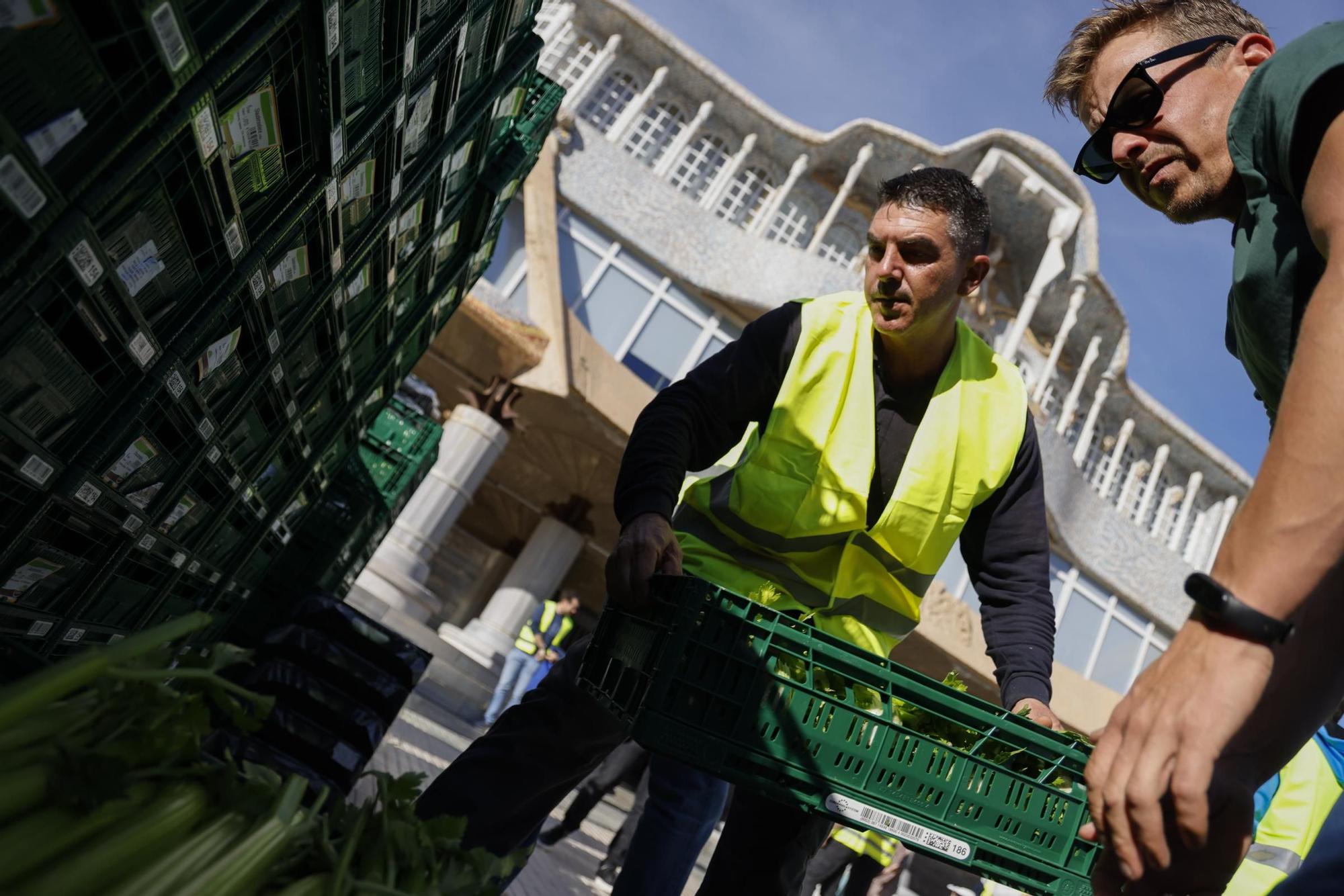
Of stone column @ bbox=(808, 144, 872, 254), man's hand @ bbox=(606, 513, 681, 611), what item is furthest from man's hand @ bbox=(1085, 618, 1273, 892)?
stone column @ bbox=(808, 144, 872, 254)

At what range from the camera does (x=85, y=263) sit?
1.51 meters

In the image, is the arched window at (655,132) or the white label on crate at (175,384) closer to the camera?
the white label on crate at (175,384)

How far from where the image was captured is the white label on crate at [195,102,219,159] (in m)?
1.60

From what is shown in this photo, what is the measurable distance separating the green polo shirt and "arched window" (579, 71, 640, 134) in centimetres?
2200

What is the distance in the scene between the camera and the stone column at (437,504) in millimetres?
13625

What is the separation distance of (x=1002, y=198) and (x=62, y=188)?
2565 centimetres

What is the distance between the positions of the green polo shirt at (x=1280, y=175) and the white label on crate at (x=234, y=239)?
177cm

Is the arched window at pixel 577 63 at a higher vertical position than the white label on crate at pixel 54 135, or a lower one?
higher

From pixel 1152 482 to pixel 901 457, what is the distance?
29.3 meters

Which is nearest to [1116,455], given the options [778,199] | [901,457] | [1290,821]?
[778,199]

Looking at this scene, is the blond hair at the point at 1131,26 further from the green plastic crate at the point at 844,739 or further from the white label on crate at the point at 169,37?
the white label on crate at the point at 169,37

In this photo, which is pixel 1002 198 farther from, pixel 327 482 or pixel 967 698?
pixel 967 698

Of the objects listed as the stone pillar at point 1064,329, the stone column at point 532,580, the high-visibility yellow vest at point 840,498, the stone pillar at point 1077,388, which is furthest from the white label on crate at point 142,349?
the stone pillar at point 1077,388

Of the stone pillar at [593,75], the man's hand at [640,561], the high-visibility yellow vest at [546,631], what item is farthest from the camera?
the stone pillar at [593,75]
